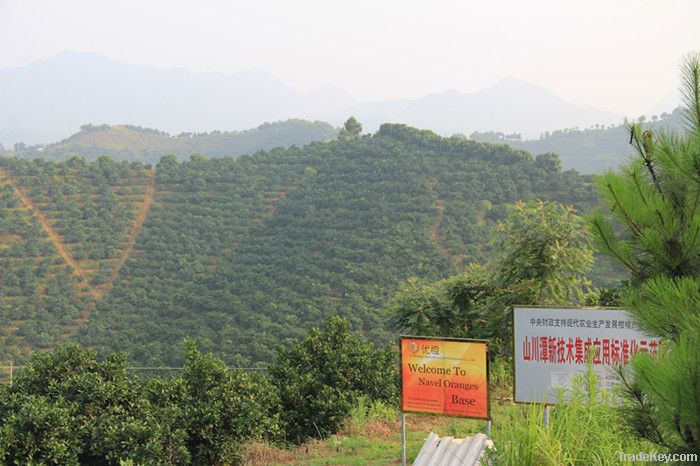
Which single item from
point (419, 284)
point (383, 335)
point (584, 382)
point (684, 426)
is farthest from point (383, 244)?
point (684, 426)

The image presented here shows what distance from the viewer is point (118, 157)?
225ft

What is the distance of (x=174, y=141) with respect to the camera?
76875mm

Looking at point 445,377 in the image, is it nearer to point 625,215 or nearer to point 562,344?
point 562,344

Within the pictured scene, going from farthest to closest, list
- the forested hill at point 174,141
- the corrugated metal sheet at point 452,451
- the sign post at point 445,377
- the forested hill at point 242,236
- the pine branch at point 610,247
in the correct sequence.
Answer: the forested hill at point 174,141 < the forested hill at point 242,236 < the sign post at point 445,377 < the corrugated metal sheet at point 452,451 < the pine branch at point 610,247

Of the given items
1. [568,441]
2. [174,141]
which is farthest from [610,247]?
[174,141]

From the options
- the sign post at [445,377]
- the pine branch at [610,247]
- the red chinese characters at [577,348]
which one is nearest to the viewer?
the pine branch at [610,247]

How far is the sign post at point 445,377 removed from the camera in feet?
19.1

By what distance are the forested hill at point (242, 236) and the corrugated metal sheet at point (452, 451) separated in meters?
16.1

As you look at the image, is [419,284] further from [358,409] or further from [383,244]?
[383,244]

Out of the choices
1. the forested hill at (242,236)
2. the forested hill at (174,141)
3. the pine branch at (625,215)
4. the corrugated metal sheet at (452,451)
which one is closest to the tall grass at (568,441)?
the pine branch at (625,215)

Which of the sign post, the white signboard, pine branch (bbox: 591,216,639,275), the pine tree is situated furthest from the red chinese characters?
the pine tree

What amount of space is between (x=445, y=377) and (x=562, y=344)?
982 millimetres

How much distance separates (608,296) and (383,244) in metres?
17.5

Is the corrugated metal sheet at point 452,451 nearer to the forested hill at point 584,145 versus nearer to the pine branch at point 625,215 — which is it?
the pine branch at point 625,215
